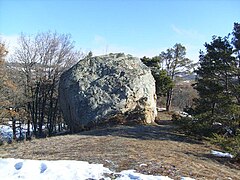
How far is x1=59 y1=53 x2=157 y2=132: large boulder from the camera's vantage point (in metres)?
14.1

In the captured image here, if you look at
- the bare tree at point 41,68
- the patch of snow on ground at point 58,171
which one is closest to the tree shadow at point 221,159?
the patch of snow on ground at point 58,171

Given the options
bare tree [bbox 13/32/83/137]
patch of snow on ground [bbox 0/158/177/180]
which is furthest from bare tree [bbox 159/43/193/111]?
patch of snow on ground [bbox 0/158/177/180]

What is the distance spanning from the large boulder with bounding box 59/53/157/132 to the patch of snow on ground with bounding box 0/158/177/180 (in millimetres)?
7578

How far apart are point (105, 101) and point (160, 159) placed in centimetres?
734

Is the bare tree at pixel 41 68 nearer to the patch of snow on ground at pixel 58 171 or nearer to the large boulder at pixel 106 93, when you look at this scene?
the large boulder at pixel 106 93

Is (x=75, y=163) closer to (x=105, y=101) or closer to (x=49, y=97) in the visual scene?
(x=105, y=101)

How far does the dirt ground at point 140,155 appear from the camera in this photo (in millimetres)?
6492

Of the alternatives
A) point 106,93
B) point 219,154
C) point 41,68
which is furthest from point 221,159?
point 41,68

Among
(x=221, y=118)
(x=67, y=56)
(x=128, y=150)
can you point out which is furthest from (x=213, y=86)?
(x=67, y=56)

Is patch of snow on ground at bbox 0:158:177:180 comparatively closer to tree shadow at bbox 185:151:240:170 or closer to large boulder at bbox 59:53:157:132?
tree shadow at bbox 185:151:240:170

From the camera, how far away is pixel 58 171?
19.4 ft

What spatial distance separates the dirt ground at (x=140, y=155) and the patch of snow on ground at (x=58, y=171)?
13.1 inches

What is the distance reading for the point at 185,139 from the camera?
11.6 metres

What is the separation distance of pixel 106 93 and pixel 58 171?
8.82 m
